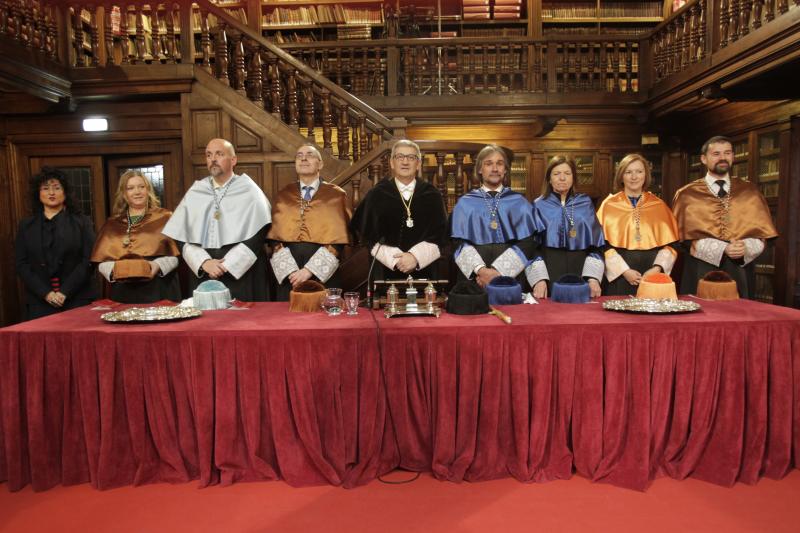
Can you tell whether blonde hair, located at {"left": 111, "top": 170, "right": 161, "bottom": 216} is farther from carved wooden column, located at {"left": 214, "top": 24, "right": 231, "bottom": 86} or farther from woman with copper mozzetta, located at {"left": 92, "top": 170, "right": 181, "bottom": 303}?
carved wooden column, located at {"left": 214, "top": 24, "right": 231, "bottom": 86}

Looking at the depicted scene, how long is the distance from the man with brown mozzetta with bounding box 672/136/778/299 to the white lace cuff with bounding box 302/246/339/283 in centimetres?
262

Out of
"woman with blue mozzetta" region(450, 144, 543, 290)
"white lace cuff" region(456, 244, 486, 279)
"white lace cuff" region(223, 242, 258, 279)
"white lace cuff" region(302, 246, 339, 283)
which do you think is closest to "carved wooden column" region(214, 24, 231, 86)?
"white lace cuff" region(223, 242, 258, 279)

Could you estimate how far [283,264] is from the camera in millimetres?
3834

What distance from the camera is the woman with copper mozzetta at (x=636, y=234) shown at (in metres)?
3.86

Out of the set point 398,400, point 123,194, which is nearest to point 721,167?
point 398,400

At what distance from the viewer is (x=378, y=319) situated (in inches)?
103

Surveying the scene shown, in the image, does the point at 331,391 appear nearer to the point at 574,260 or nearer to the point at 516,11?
the point at 574,260

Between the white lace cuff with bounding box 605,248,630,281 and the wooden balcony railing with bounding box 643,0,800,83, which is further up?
the wooden balcony railing with bounding box 643,0,800,83

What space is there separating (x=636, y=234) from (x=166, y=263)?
3.42 metres

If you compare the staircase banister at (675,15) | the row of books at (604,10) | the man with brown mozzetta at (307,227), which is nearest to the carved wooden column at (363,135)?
the man with brown mozzetta at (307,227)

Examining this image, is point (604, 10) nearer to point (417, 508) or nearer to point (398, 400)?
point (398, 400)

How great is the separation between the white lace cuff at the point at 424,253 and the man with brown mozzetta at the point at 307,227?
24.7 inches

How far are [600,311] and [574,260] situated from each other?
3.93 ft

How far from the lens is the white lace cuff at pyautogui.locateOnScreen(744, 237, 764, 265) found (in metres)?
3.83
